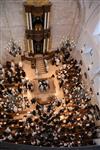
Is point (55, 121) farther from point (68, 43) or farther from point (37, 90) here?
point (68, 43)

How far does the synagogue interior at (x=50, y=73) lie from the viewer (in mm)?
17375

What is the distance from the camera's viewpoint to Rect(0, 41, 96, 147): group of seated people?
669 inches

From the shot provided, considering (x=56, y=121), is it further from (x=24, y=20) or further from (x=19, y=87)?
(x=24, y=20)

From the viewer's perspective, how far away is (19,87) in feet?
64.4

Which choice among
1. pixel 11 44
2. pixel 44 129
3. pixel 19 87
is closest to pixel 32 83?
pixel 19 87

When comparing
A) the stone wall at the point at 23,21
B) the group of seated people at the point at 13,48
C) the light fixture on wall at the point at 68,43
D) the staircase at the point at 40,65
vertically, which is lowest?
the staircase at the point at 40,65

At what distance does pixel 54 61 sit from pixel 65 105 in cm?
342

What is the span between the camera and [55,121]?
17750 millimetres

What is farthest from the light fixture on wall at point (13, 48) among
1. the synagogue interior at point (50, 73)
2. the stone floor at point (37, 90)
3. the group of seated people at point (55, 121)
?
the group of seated people at point (55, 121)

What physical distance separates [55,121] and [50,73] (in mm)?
4025

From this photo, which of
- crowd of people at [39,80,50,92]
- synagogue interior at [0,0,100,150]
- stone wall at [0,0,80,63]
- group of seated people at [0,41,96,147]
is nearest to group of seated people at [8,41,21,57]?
synagogue interior at [0,0,100,150]

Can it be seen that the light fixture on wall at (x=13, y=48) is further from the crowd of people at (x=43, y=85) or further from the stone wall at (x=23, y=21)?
the crowd of people at (x=43, y=85)

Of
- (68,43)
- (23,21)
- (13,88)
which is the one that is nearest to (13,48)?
(23,21)

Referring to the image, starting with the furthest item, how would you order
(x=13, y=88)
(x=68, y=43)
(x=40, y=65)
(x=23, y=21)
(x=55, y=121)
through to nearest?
(x=40, y=65) < (x=68, y=43) < (x=23, y=21) < (x=13, y=88) < (x=55, y=121)
